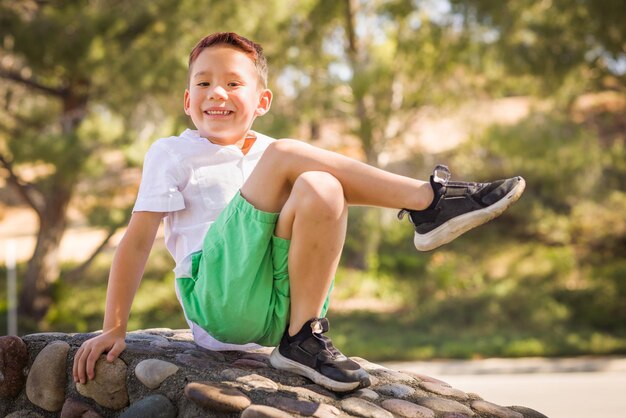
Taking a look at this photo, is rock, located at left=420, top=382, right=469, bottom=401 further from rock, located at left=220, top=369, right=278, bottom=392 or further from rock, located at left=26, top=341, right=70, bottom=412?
rock, located at left=26, top=341, right=70, bottom=412

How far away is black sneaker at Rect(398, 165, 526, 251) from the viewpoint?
8.21 ft

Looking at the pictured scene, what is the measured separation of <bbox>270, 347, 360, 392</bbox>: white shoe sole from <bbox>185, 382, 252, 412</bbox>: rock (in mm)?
252

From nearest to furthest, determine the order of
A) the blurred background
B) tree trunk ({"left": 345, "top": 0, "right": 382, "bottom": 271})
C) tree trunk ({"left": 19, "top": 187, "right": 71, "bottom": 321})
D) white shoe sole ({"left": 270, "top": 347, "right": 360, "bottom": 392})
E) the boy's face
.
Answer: white shoe sole ({"left": 270, "top": 347, "right": 360, "bottom": 392}), the boy's face, the blurred background, tree trunk ({"left": 19, "top": 187, "right": 71, "bottom": 321}), tree trunk ({"left": 345, "top": 0, "right": 382, "bottom": 271})

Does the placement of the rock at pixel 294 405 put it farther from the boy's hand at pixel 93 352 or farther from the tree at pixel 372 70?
the tree at pixel 372 70

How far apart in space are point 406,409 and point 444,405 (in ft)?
0.60

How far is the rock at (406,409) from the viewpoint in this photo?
100 inches

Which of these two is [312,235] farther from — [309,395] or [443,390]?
[443,390]

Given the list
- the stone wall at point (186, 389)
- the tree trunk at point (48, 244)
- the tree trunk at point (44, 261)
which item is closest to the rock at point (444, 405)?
the stone wall at point (186, 389)

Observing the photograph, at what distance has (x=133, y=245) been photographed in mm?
2594

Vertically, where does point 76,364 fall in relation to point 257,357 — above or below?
below

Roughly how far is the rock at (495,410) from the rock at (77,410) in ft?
4.37

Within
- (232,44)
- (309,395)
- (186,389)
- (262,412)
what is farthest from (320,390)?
(232,44)

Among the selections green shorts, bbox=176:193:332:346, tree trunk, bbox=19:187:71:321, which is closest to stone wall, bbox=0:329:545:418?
green shorts, bbox=176:193:332:346

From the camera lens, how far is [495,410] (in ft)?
8.90
